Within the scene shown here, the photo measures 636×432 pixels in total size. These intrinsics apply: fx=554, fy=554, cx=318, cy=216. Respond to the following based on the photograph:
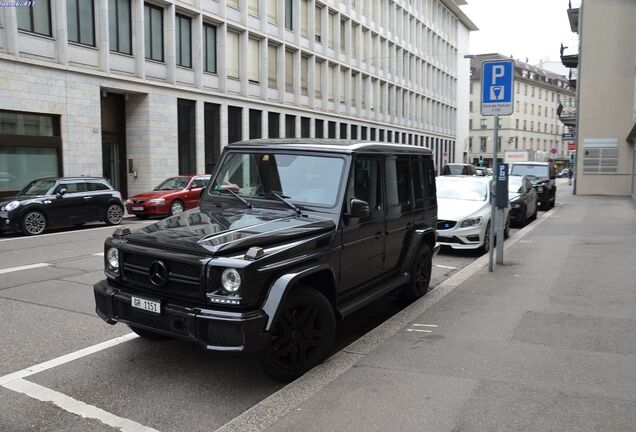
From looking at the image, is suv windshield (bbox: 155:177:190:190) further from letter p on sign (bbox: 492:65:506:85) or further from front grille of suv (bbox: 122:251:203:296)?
front grille of suv (bbox: 122:251:203:296)

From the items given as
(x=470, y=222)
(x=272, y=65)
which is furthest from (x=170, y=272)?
(x=272, y=65)

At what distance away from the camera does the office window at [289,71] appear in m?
34.2

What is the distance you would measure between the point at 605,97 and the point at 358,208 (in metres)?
→ 32.0

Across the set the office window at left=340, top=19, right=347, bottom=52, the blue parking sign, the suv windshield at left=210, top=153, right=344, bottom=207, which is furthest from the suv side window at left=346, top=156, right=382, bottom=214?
the office window at left=340, top=19, right=347, bottom=52

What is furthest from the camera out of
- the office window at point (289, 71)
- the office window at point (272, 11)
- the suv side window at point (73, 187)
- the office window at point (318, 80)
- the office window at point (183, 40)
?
the office window at point (318, 80)

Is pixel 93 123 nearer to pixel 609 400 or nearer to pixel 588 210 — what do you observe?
pixel 588 210

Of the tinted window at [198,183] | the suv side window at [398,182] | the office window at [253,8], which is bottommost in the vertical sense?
the tinted window at [198,183]

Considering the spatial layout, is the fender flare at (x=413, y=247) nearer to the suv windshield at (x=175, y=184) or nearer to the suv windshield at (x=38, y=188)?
the suv windshield at (x=38, y=188)

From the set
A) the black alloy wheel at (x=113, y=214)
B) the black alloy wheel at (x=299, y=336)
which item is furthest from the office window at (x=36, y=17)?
the black alloy wheel at (x=299, y=336)

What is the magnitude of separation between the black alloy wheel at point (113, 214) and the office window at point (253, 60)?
15.7 m

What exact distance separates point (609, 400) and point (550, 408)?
470 mm

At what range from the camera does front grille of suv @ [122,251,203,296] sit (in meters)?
3.86

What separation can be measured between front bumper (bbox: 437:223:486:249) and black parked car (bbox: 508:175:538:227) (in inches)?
208

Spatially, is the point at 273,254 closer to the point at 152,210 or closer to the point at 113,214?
the point at 113,214
